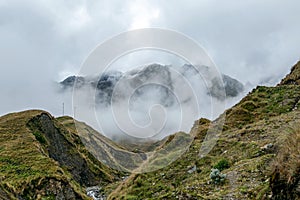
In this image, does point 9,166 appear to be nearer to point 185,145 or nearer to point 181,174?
point 185,145

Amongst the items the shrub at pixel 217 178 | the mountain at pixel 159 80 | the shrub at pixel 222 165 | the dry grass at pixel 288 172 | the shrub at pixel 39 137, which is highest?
the shrub at pixel 39 137

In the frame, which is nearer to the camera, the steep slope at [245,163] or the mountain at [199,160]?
the steep slope at [245,163]

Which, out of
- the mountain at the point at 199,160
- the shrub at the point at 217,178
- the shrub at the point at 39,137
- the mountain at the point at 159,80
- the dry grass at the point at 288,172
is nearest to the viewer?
the dry grass at the point at 288,172

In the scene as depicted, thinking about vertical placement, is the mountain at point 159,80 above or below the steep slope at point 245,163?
above

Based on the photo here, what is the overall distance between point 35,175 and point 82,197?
6026mm

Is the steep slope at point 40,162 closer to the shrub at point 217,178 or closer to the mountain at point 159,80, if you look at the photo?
the mountain at point 159,80

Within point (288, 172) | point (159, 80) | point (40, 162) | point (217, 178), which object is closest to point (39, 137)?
point (40, 162)

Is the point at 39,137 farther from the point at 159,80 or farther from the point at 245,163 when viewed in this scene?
the point at 245,163

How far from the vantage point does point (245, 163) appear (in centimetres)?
2077

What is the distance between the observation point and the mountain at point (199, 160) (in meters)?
14.4

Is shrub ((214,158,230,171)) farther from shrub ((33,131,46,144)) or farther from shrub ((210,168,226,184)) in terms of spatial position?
shrub ((33,131,46,144))

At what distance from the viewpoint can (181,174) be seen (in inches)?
1037

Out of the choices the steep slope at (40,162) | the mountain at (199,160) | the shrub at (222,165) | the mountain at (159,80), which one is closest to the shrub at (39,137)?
the steep slope at (40,162)

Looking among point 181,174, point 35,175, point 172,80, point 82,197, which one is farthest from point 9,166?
point 172,80
